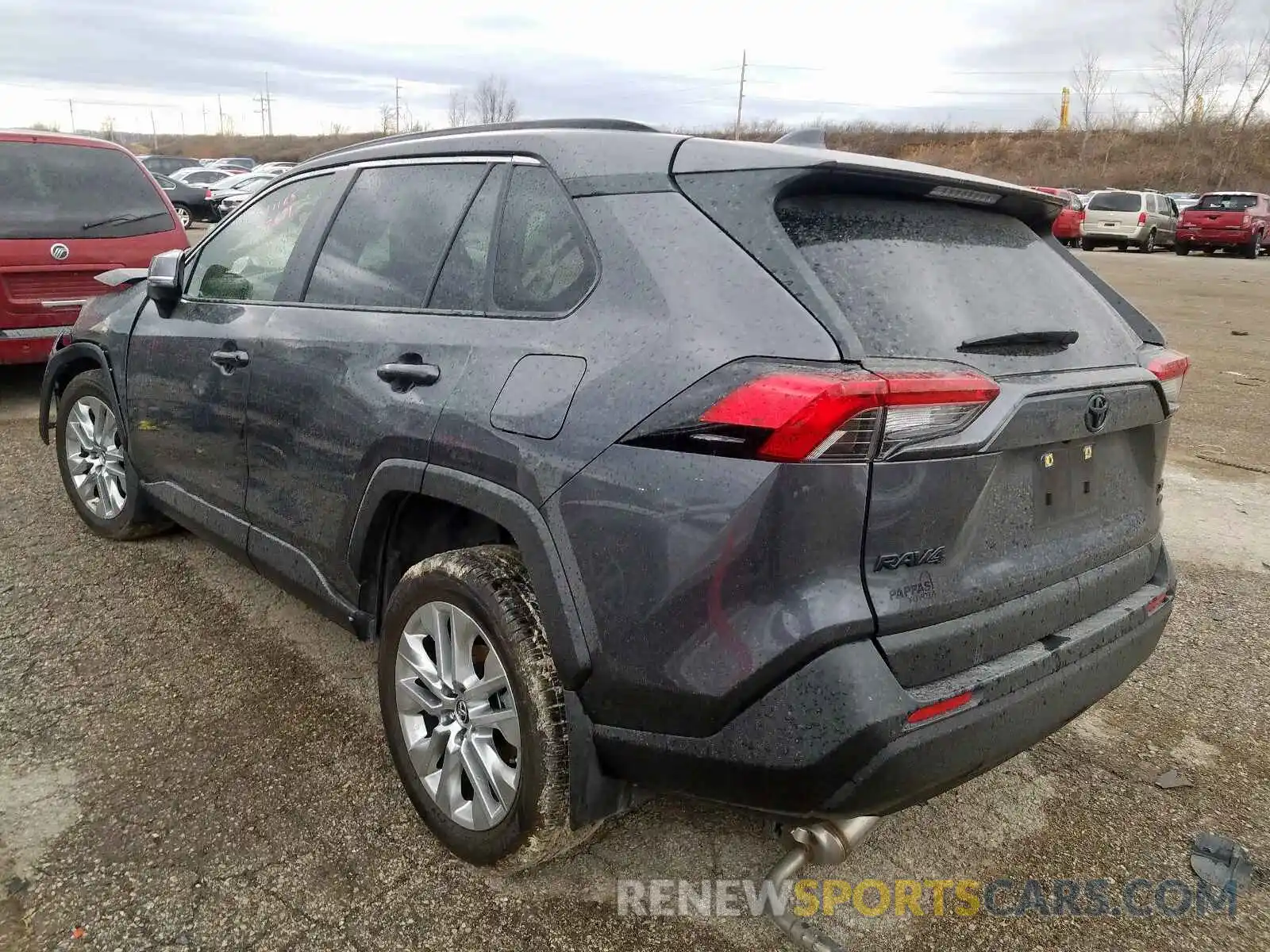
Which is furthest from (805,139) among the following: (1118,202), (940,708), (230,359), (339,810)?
(1118,202)

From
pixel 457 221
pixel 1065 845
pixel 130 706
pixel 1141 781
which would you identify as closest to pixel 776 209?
pixel 457 221

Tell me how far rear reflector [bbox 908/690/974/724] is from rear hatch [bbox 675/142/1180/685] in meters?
0.05

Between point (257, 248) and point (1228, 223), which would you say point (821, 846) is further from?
point (1228, 223)

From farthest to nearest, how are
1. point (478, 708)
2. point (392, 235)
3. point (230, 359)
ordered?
point (230, 359) → point (392, 235) → point (478, 708)

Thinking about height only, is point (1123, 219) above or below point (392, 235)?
below

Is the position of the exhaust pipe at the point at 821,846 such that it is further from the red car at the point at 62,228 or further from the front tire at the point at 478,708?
the red car at the point at 62,228

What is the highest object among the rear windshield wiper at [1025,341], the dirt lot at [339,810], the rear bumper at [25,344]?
the rear windshield wiper at [1025,341]

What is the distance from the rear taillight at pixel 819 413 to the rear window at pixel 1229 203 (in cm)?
3029

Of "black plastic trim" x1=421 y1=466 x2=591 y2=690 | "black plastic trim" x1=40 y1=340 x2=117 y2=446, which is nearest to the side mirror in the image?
"black plastic trim" x1=40 y1=340 x2=117 y2=446

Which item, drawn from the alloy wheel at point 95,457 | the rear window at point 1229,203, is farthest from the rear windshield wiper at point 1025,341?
the rear window at point 1229,203

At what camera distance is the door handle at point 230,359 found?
3.19 m

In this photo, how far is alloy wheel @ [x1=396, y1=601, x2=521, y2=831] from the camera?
2297mm

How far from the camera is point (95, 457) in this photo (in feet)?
14.7

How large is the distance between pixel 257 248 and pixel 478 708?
6.85 ft
